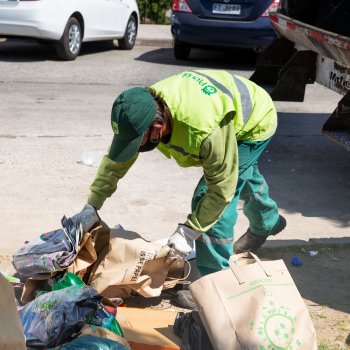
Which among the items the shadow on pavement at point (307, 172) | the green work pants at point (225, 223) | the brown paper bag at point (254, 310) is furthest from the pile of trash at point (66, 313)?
the shadow on pavement at point (307, 172)

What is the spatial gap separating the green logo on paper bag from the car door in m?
9.48

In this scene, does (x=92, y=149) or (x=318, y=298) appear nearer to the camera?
Answer: (x=318, y=298)

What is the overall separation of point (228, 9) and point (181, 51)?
1424 millimetres

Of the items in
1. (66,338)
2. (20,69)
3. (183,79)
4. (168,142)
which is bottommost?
(20,69)

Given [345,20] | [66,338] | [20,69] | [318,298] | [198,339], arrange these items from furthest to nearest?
[20,69] → [345,20] → [318,298] → [198,339] → [66,338]

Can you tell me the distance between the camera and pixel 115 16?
1249 centimetres

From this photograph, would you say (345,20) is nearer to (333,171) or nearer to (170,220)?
(333,171)

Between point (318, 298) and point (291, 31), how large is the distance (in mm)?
3250

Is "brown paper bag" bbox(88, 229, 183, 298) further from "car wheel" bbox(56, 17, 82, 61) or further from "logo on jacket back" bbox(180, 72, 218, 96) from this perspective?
"car wheel" bbox(56, 17, 82, 61)

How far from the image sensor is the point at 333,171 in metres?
6.87

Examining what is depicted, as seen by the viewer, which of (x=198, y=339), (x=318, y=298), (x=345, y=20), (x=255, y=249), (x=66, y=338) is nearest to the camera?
(x=66, y=338)

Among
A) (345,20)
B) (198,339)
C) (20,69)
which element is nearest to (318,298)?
(198,339)

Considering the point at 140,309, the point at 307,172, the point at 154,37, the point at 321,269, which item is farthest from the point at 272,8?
the point at 140,309

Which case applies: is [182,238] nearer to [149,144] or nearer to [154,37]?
[149,144]
